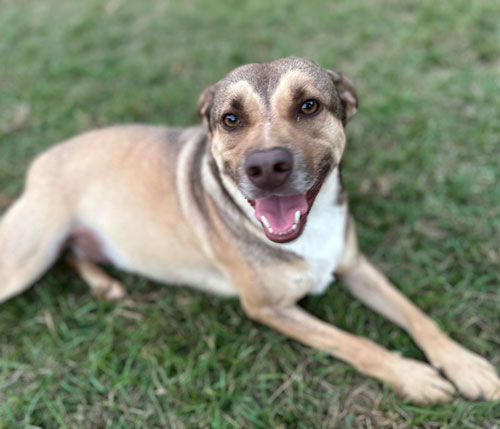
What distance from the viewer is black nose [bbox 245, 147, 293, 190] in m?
2.20

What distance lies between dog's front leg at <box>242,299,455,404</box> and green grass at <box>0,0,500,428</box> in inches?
3.8

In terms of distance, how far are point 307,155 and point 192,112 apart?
9.73ft

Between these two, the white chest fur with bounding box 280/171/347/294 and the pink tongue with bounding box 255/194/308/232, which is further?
the white chest fur with bounding box 280/171/347/294

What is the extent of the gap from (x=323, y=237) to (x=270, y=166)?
91 centimetres

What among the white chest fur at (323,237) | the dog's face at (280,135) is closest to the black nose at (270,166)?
the dog's face at (280,135)

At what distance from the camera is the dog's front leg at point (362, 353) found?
2783 mm

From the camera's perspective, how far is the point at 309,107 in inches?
97.5

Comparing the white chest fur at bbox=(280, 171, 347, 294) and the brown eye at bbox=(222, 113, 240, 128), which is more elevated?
the brown eye at bbox=(222, 113, 240, 128)

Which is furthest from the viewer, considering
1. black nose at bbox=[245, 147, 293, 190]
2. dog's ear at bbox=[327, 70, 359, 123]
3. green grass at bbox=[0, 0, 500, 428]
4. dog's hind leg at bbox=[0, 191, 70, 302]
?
dog's hind leg at bbox=[0, 191, 70, 302]

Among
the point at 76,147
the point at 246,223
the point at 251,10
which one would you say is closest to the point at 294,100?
the point at 246,223

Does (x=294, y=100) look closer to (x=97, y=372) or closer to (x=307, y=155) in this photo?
(x=307, y=155)

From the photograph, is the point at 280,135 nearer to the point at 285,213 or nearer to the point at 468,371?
the point at 285,213

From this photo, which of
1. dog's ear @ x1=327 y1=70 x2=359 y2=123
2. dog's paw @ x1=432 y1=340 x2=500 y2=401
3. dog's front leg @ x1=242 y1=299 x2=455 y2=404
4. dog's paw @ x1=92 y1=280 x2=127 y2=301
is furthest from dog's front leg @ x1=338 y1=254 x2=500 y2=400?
dog's paw @ x1=92 y1=280 x2=127 y2=301

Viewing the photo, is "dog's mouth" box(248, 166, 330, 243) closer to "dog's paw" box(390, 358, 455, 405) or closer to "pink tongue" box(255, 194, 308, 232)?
"pink tongue" box(255, 194, 308, 232)
